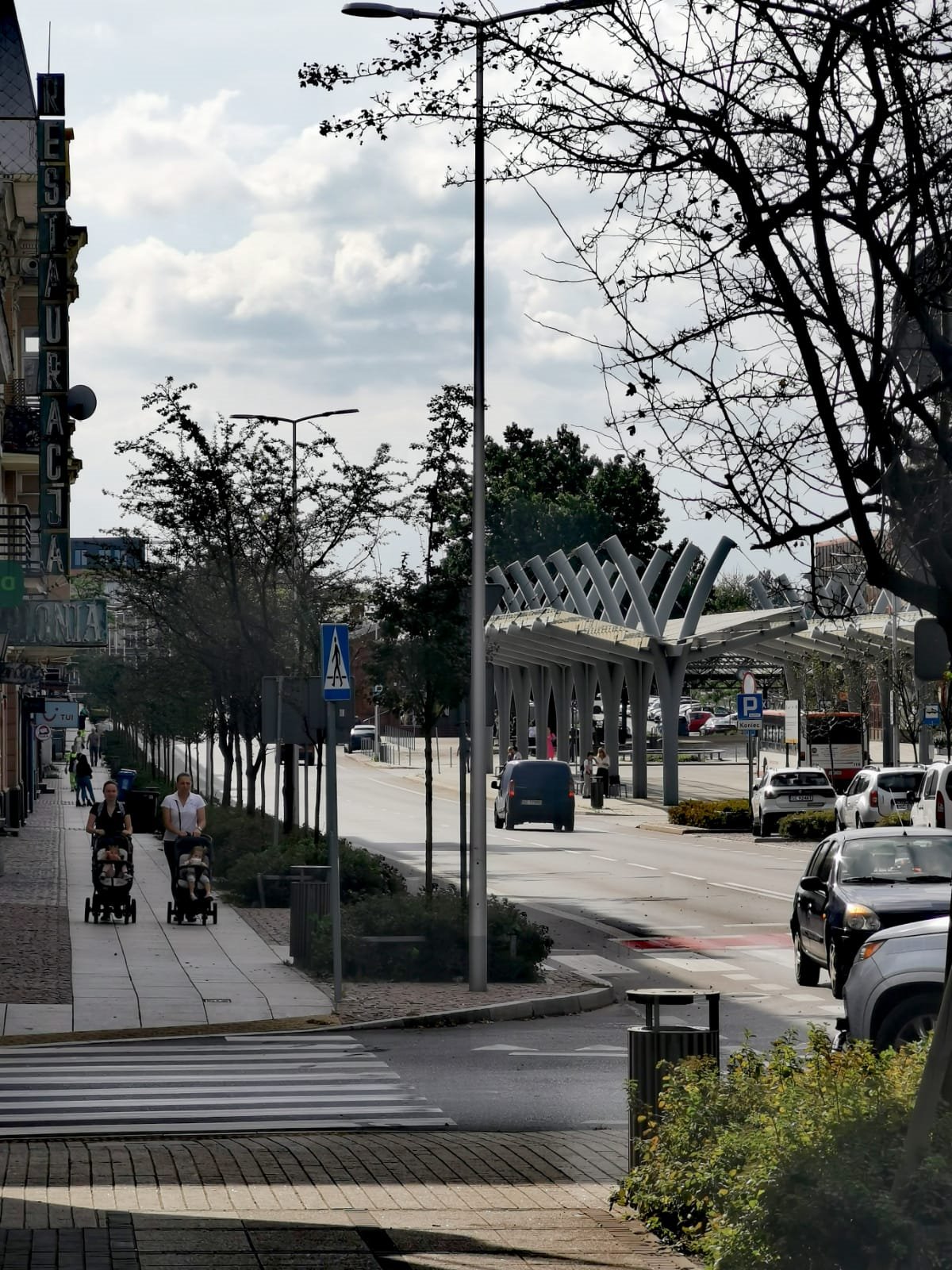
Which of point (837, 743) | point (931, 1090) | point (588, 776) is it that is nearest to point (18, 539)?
point (931, 1090)

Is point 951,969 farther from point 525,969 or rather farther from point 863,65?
point 525,969

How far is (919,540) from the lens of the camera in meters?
6.35

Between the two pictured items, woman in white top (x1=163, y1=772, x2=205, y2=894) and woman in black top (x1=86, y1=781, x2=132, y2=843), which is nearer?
woman in black top (x1=86, y1=781, x2=132, y2=843)

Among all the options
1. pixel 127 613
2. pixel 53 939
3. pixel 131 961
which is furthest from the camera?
pixel 127 613

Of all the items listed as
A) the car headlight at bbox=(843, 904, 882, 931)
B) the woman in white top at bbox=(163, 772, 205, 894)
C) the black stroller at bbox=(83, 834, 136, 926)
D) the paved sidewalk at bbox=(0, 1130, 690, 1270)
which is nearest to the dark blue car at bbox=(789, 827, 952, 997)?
the car headlight at bbox=(843, 904, 882, 931)

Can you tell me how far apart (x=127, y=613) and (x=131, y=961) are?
30.6m

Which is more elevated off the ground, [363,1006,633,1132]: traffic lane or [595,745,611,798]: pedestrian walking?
[595,745,611,798]: pedestrian walking

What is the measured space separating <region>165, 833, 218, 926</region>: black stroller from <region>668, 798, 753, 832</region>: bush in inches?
966

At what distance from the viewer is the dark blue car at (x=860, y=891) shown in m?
15.2

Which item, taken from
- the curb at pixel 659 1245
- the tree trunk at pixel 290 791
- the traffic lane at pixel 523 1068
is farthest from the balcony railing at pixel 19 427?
the curb at pixel 659 1245

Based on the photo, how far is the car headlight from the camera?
15125 mm

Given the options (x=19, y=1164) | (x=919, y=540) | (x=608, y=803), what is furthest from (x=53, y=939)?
(x=608, y=803)

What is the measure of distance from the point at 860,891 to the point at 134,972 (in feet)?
22.1

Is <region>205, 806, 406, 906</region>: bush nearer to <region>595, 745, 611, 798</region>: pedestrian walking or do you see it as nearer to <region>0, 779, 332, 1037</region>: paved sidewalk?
<region>0, 779, 332, 1037</region>: paved sidewalk
